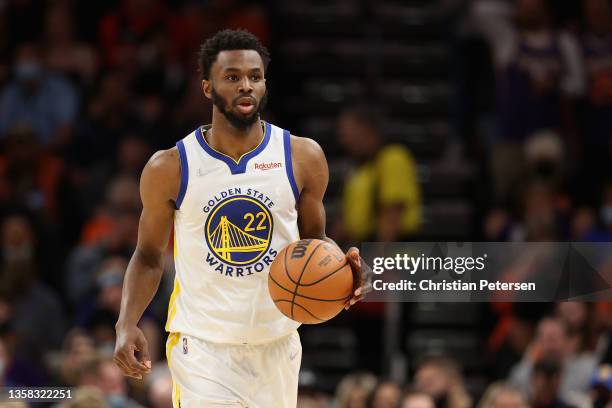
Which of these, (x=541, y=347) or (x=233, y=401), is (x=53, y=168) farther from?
(x=233, y=401)

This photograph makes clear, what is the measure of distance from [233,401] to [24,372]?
4829 millimetres

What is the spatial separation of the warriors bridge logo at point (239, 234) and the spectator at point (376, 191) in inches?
215

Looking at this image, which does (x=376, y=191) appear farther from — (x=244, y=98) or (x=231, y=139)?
(x=244, y=98)

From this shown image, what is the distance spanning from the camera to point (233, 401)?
6.65m

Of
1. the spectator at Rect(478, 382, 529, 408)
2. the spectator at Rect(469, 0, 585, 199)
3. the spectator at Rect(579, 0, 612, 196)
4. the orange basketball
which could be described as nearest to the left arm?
the orange basketball

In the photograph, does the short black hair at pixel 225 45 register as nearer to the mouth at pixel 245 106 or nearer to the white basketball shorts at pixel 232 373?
the mouth at pixel 245 106

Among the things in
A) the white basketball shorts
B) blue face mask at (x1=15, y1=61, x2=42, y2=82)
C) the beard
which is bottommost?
the white basketball shorts

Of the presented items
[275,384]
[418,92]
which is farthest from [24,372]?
[418,92]

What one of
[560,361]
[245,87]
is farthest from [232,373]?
[560,361]

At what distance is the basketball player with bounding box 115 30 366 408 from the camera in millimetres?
6727

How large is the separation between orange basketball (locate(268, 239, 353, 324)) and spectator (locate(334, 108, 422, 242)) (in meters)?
5.55

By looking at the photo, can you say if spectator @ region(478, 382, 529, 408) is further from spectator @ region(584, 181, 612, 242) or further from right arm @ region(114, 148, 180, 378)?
right arm @ region(114, 148, 180, 378)

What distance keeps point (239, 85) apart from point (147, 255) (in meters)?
0.99

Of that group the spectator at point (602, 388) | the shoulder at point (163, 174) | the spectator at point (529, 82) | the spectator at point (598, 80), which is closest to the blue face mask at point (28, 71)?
the spectator at point (529, 82)
